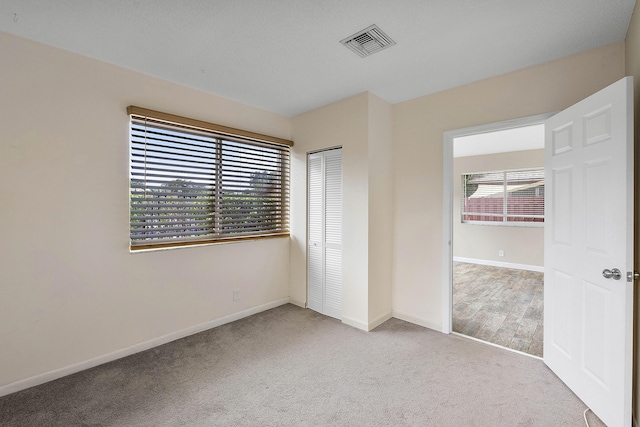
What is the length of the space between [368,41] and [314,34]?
0.40 metres

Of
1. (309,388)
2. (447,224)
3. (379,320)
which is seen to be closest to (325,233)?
(379,320)

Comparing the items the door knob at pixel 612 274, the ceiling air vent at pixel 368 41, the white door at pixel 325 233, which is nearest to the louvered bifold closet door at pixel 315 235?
the white door at pixel 325 233

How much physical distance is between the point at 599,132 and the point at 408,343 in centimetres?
221

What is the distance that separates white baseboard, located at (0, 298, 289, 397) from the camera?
83.6 inches

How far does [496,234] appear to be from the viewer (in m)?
6.53

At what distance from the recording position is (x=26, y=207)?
7.00ft

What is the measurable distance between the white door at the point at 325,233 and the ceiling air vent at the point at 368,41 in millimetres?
1249

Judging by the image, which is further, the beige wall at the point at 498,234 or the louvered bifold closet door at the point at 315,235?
the beige wall at the point at 498,234

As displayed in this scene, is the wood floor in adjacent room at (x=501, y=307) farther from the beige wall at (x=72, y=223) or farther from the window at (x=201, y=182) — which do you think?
the beige wall at (x=72, y=223)

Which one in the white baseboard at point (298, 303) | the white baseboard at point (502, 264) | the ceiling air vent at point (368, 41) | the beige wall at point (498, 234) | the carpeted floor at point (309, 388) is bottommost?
the carpeted floor at point (309, 388)

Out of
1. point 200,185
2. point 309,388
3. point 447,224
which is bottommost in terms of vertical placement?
point 309,388

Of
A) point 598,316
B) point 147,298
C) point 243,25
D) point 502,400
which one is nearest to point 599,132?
point 598,316

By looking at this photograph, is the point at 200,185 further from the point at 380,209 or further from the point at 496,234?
the point at 496,234

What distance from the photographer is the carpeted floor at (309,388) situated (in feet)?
6.03
